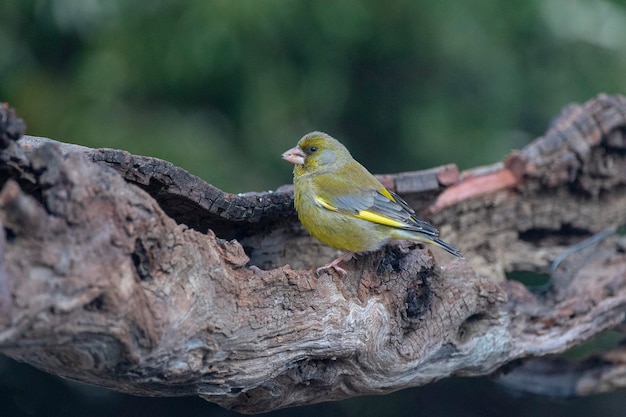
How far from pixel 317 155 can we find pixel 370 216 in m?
0.51

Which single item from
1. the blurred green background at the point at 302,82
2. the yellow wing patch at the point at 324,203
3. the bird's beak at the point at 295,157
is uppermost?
the blurred green background at the point at 302,82

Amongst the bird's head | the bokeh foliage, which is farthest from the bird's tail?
the bokeh foliage

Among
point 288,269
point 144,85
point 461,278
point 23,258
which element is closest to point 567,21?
point 144,85

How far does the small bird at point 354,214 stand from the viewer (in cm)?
317

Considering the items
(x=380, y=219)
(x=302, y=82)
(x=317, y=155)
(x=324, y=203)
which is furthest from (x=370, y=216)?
(x=302, y=82)

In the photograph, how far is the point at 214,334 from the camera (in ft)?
7.55

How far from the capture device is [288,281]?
254 cm

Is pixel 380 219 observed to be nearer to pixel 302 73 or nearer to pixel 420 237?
pixel 420 237

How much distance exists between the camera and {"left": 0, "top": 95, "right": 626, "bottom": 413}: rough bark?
6.36 feet

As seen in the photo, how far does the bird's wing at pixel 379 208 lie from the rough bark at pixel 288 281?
14 cm

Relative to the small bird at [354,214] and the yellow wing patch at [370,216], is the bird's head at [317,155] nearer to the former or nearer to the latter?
the small bird at [354,214]

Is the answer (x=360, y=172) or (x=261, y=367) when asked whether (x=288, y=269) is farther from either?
(x=360, y=172)

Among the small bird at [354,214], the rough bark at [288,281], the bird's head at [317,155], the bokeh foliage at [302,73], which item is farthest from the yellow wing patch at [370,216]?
the bokeh foliage at [302,73]

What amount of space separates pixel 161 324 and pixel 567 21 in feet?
15.3
